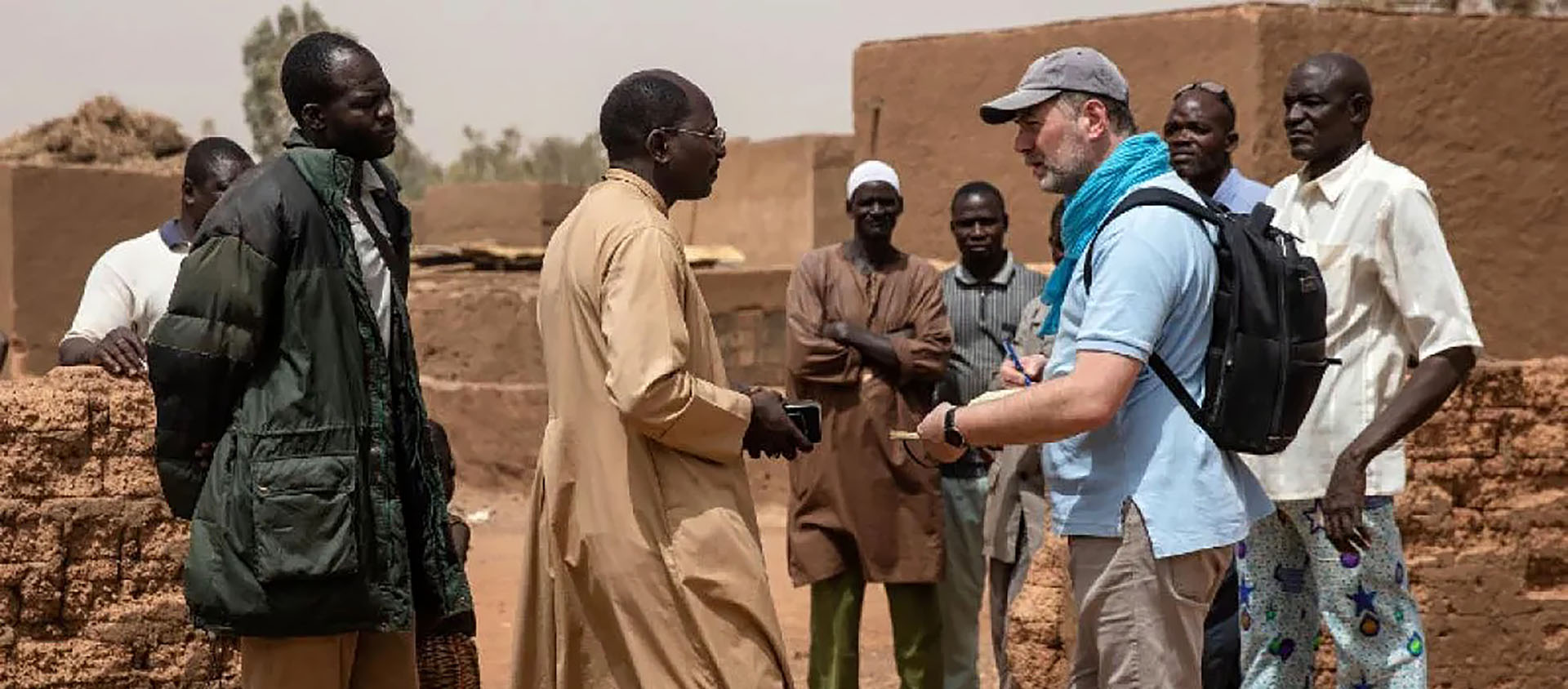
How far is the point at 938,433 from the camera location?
13.0ft

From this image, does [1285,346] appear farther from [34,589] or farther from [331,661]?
[34,589]

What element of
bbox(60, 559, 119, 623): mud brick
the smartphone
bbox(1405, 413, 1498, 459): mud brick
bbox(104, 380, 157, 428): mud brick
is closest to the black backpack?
the smartphone

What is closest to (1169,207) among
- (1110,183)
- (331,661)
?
(1110,183)

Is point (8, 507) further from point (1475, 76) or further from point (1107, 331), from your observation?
point (1475, 76)

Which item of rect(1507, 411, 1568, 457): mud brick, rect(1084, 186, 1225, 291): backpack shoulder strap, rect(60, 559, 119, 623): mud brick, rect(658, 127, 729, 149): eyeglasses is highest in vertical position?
rect(658, 127, 729, 149): eyeglasses

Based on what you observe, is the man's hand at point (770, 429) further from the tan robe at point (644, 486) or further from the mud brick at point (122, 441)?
the mud brick at point (122, 441)

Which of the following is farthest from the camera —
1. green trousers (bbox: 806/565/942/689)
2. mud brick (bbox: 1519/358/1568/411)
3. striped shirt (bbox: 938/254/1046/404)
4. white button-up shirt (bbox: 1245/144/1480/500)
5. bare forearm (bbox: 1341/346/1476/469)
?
striped shirt (bbox: 938/254/1046/404)

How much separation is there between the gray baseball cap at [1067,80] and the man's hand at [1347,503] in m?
1.21

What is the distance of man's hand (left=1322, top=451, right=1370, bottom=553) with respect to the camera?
15.6 ft

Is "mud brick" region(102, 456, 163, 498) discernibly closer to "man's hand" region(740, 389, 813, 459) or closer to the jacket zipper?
"man's hand" region(740, 389, 813, 459)

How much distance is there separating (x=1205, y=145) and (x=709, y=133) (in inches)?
82.3

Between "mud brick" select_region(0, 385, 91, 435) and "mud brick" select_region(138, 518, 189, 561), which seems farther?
"mud brick" select_region(138, 518, 189, 561)

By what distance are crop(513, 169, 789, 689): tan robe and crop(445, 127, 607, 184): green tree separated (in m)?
41.8

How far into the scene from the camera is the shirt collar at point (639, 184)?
4.25 meters
